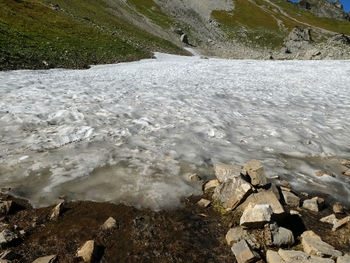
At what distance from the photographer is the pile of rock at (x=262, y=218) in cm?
327

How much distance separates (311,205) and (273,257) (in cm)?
185

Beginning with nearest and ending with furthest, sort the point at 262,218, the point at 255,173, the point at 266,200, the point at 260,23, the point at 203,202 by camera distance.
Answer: the point at 262,218, the point at 266,200, the point at 203,202, the point at 255,173, the point at 260,23

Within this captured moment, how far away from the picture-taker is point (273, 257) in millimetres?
3225

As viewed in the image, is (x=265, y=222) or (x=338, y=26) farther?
(x=338, y=26)

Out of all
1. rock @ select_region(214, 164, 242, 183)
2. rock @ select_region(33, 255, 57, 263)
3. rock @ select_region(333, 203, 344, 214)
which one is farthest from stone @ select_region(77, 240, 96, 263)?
rock @ select_region(333, 203, 344, 214)

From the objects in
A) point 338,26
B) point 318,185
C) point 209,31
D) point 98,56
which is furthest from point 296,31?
point 318,185

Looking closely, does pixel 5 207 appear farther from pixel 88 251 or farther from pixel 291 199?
pixel 291 199

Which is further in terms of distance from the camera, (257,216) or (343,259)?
(257,216)

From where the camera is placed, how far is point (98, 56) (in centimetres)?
3206

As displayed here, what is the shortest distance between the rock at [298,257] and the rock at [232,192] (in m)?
1.12

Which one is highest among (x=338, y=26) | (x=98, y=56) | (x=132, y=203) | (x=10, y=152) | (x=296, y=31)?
(x=338, y=26)

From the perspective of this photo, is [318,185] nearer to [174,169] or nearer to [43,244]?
[174,169]

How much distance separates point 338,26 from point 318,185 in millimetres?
137488

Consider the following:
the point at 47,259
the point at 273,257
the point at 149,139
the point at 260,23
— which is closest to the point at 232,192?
the point at 273,257
